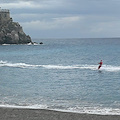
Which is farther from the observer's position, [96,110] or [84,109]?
[84,109]

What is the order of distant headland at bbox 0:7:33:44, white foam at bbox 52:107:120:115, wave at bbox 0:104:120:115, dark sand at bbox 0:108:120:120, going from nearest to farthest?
dark sand at bbox 0:108:120:120 → white foam at bbox 52:107:120:115 → wave at bbox 0:104:120:115 → distant headland at bbox 0:7:33:44

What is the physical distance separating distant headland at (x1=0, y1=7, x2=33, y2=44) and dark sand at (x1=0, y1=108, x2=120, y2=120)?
362 feet

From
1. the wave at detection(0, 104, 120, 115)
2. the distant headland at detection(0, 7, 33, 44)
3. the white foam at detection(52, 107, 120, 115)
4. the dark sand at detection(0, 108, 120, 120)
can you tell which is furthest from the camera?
the distant headland at detection(0, 7, 33, 44)

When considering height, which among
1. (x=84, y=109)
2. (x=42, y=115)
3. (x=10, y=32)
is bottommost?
(x=84, y=109)

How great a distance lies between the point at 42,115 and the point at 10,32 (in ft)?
372

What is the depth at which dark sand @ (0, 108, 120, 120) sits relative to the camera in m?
16.3

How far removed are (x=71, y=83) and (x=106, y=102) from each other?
9.96 m

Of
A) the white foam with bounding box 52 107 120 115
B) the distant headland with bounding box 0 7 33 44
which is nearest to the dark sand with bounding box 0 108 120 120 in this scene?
the white foam with bounding box 52 107 120 115

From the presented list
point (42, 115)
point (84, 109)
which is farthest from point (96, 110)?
point (42, 115)

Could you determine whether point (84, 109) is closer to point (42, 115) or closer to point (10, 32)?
point (42, 115)

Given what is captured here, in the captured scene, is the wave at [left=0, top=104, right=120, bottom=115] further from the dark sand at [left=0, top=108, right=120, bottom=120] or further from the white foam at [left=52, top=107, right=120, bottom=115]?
the dark sand at [left=0, top=108, right=120, bottom=120]

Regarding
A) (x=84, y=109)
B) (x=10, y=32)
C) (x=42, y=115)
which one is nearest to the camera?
(x=42, y=115)

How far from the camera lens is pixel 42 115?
55.8 ft

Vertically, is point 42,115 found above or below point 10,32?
below
